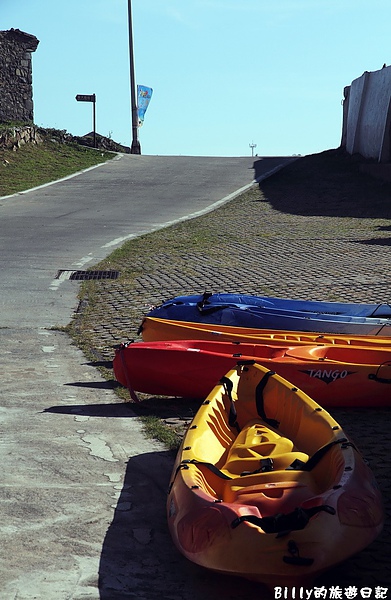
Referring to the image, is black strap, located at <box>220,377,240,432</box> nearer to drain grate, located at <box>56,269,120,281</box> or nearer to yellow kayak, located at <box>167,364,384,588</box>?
yellow kayak, located at <box>167,364,384,588</box>

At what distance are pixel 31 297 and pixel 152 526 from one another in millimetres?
8283

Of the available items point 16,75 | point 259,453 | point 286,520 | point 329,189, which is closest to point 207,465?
point 259,453

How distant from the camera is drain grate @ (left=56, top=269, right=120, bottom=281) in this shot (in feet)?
49.2

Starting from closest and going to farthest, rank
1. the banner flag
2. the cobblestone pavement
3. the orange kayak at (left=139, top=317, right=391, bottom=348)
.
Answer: the cobblestone pavement → the orange kayak at (left=139, top=317, right=391, bottom=348) → the banner flag

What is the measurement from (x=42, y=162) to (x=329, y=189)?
1053cm

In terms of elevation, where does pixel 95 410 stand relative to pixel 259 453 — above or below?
below

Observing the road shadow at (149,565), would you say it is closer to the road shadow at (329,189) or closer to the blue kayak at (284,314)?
the blue kayak at (284,314)

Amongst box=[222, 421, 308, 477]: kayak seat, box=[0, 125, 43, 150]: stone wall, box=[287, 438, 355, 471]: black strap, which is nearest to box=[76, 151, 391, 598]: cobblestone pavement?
box=[287, 438, 355, 471]: black strap

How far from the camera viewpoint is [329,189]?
91.6ft

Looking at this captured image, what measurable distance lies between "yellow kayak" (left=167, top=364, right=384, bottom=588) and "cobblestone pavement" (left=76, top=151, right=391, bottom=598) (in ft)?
1.03

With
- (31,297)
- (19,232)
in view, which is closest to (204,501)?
(31,297)

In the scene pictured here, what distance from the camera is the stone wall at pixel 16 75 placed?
37312 millimetres

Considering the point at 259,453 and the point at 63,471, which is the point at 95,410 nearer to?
the point at 63,471

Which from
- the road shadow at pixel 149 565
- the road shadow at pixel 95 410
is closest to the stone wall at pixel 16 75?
the road shadow at pixel 95 410
